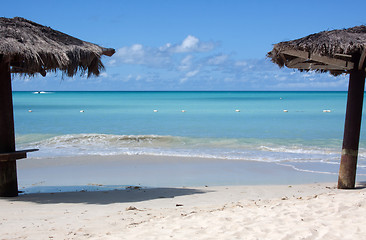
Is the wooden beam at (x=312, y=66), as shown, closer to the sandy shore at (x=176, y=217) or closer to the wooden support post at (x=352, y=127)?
the wooden support post at (x=352, y=127)

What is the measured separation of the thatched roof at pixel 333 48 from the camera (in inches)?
250

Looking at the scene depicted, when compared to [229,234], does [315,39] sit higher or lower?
higher

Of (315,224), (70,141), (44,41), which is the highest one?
(44,41)

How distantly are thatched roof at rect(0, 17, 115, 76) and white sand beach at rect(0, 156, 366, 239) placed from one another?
2182 mm

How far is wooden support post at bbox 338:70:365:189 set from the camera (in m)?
6.70

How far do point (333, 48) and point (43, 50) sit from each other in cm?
472

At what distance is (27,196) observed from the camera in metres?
6.39

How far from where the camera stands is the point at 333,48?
6430 mm

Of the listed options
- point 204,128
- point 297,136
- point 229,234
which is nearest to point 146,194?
point 229,234

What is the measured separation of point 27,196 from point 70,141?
909cm

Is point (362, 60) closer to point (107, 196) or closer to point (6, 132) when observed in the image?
point (107, 196)

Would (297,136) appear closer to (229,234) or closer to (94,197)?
(94,197)

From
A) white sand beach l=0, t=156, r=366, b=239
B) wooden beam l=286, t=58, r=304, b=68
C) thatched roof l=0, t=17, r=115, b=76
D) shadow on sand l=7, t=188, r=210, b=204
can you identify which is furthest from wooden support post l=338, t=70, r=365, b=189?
thatched roof l=0, t=17, r=115, b=76

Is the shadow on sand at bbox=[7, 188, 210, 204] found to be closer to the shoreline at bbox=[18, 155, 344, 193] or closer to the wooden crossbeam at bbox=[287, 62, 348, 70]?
the shoreline at bbox=[18, 155, 344, 193]
